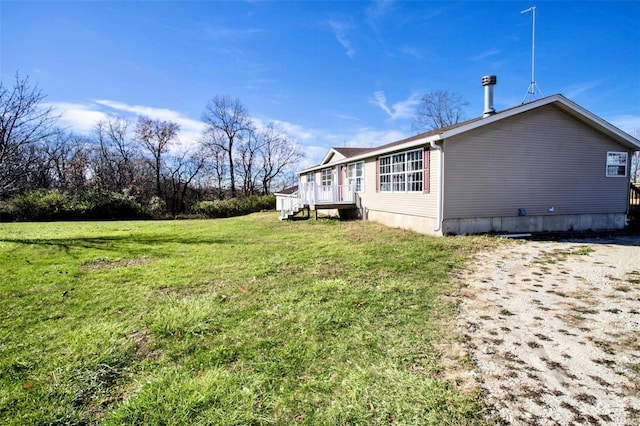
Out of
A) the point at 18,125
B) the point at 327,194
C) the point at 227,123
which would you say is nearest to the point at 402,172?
the point at 327,194

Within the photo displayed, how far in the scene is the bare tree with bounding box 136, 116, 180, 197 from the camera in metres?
28.4

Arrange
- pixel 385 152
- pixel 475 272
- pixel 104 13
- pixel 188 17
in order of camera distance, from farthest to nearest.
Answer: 1. pixel 385 152
2. pixel 188 17
3. pixel 104 13
4. pixel 475 272

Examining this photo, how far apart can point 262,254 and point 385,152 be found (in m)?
6.72

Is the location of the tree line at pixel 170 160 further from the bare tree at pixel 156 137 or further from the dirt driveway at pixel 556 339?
the dirt driveway at pixel 556 339

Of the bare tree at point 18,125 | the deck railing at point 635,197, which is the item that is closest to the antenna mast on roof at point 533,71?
the deck railing at point 635,197

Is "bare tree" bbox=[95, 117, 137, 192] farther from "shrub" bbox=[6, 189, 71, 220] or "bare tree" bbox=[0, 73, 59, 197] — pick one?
"bare tree" bbox=[0, 73, 59, 197]

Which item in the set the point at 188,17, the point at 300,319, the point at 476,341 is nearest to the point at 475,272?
the point at 476,341

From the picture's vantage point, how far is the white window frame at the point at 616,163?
34.9 feet

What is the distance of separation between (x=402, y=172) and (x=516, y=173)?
139 inches

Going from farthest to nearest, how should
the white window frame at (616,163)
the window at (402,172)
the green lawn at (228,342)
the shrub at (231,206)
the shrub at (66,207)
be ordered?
the shrub at (231,206) < the shrub at (66,207) < the white window frame at (616,163) < the window at (402,172) < the green lawn at (228,342)

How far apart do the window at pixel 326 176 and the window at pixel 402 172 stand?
5802 millimetres

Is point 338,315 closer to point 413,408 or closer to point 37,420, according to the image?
point 413,408

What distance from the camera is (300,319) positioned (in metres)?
3.55

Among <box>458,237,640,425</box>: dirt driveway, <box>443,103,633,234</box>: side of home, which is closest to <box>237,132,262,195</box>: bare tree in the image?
<box>443,103,633,234</box>: side of home
